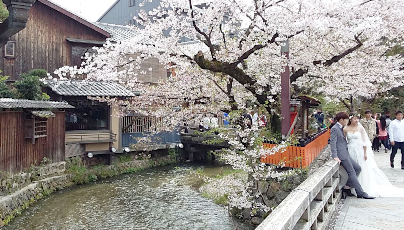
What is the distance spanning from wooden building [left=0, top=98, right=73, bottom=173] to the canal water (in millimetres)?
1764

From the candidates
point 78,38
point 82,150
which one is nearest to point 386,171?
point 82,150

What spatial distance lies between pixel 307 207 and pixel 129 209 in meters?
9.63

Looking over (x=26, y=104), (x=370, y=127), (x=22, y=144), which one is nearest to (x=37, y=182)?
(x=22, y=144)

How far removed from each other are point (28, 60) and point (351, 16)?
622 inches

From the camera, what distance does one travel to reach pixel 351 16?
9805 mm

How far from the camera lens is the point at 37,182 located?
14.2 m

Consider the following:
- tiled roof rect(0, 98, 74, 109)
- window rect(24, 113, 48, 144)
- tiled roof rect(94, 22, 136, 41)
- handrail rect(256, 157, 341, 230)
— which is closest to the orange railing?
handrail rect(256, 157, 341, 230)

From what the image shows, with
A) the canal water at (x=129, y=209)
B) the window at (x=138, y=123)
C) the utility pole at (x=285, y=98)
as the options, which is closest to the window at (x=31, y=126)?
the canal water at (x=129, y=209)

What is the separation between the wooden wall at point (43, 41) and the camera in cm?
1792

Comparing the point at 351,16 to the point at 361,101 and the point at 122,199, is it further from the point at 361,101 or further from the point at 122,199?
the point at 361,101

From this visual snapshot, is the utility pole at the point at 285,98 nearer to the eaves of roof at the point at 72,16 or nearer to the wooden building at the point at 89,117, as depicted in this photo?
the wooden building at the point at 89,117

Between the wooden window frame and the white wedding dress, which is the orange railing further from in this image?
the wooden window frame

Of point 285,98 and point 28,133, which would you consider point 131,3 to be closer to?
point 28,133

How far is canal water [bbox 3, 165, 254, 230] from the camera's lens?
36.2 feet
